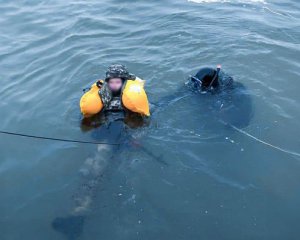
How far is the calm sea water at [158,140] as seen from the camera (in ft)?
21.3

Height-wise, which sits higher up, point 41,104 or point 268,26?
point 268,26

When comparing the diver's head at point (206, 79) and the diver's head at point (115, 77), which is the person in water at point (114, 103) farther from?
the diver's head at point (206, 79)

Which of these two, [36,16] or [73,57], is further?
[36,16]

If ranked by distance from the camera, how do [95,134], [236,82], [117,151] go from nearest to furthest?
1. [117,151]
2. [95,134]
3. [236,82]

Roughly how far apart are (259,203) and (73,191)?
3.20 metres

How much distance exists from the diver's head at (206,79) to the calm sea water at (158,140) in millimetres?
336

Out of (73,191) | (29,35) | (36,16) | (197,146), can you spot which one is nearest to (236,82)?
(197,146)

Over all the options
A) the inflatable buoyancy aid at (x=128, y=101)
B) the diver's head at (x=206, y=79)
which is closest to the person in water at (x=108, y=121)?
the inflatable buoyancy aid at (x=128, y=101)

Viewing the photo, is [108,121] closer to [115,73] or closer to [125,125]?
[125,125]

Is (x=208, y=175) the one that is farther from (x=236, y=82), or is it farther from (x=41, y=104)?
(x=41, y=104)

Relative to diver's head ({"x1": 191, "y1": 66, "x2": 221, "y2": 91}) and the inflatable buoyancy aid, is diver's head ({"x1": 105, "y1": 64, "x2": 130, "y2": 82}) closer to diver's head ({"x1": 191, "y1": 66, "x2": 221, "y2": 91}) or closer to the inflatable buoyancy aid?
the inflatable buoyancy aid

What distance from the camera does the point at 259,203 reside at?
21.8ft

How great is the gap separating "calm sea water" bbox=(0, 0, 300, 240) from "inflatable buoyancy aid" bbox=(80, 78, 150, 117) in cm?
43

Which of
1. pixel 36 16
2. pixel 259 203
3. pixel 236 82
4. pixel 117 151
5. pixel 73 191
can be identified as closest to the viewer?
pixel 259 203
